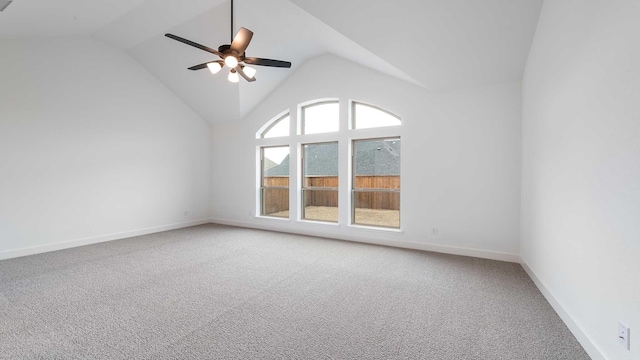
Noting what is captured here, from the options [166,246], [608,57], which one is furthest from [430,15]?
[166,246]

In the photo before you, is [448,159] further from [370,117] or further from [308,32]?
[308,32]

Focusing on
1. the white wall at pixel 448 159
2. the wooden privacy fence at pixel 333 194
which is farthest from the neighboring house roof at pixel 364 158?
the white wall at pixel 448 159

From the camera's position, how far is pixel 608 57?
166cm

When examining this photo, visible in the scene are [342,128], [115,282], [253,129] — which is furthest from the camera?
[253,129]

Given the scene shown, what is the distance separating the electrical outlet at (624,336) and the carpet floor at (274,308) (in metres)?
0.39

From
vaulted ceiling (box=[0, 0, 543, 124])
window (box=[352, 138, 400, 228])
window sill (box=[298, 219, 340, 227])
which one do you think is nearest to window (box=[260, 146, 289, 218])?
window sill (box=[298, 219, 340, 227])

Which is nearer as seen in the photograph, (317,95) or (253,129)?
(317,95)

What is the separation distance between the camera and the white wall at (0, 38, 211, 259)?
160 inches

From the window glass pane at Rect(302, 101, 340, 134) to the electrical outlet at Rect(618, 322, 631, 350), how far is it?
4.39 m

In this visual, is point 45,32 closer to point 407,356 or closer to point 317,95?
point 317,95

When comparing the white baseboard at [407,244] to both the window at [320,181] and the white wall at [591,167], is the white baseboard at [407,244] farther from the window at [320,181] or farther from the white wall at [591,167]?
the white wall at [591,167]

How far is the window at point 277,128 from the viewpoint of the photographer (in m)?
6.11

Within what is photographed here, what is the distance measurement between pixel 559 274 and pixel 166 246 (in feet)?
17.4

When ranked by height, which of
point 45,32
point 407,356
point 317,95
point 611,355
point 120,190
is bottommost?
point 407,356
